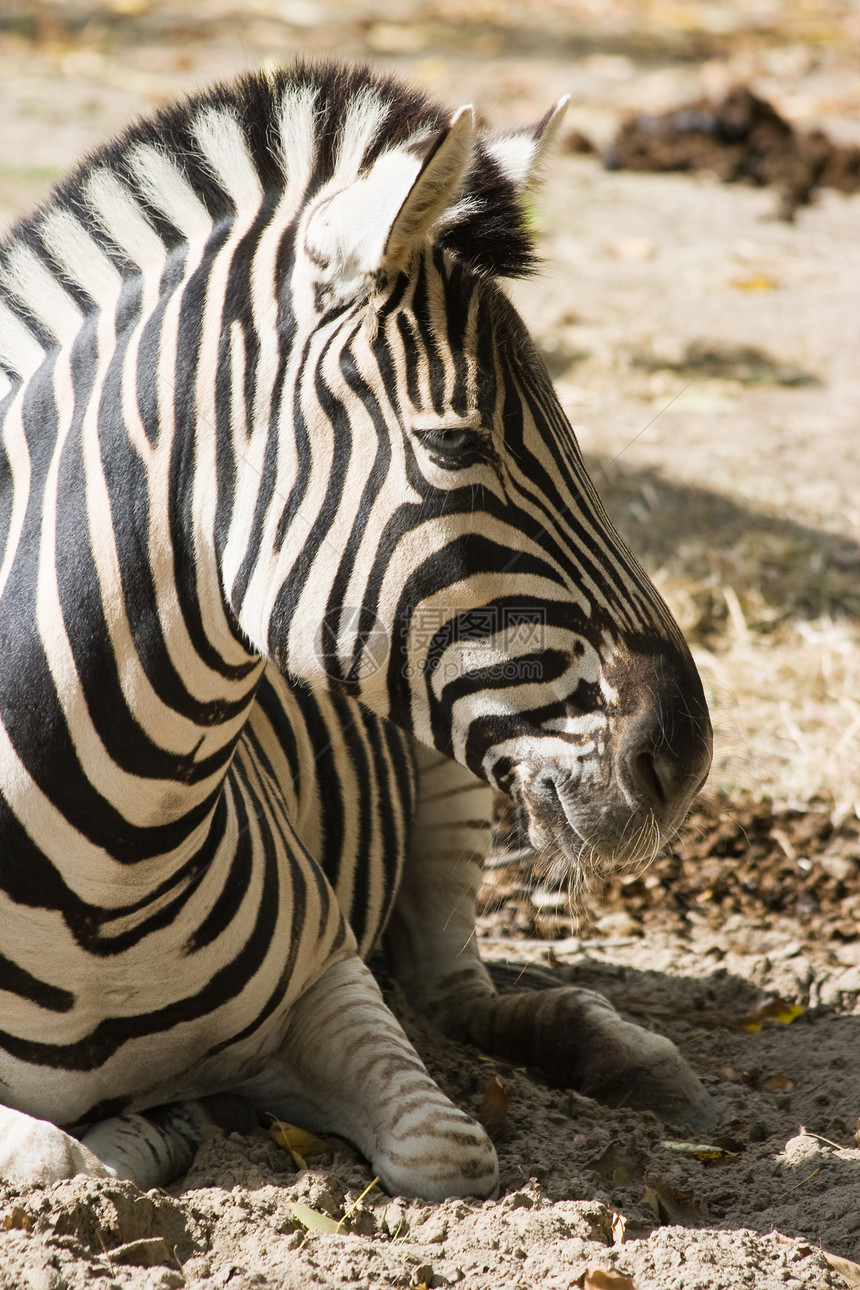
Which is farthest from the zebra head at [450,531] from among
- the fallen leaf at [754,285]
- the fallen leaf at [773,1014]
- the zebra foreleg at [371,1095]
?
the fallen leaf at [754,285]

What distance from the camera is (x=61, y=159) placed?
31.4ft

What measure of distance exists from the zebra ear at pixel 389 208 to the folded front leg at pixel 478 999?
7.12ft

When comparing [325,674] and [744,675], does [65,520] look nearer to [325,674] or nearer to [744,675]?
[325,674]

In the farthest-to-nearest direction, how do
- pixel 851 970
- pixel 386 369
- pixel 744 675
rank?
pixel 744 675 < pixel 851 970 < pixel 386 369

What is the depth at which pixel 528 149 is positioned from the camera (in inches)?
96.2

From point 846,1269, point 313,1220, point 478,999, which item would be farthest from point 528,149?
point 478,999

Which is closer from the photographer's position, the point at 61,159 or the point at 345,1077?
the point at 345,1077

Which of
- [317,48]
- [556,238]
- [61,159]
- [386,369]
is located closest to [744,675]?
[386,369]

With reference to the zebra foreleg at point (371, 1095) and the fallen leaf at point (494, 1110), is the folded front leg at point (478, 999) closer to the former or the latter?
the fallen leaf at point (494, 1110)

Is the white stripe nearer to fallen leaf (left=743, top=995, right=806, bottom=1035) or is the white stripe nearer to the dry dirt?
the dry dirt

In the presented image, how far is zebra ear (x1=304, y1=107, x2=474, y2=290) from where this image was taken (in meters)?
2.05

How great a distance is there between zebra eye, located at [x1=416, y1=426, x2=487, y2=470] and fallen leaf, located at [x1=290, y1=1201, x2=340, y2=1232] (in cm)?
148

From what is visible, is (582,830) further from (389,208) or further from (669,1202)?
(389,208)

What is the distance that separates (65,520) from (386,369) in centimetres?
68
